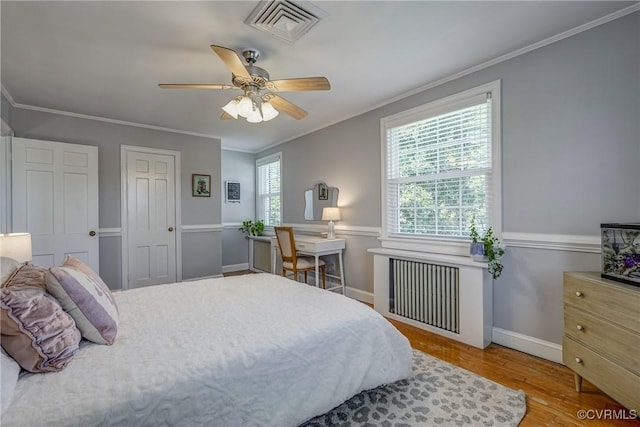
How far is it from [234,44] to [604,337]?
2998mm

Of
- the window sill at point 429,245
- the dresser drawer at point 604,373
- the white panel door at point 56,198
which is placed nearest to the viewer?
the dresser drawer at point 604,373

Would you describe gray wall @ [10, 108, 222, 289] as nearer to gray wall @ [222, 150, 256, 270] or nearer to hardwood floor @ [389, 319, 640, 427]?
gray wall @ [222, 150, 256, 270]

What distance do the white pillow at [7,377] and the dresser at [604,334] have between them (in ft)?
8.43

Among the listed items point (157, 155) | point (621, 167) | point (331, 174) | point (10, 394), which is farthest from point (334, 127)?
point (10, 394)

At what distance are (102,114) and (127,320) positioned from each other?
11.0 feet

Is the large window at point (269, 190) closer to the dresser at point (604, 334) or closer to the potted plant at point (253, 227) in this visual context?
the potted plant at point (253, 227)

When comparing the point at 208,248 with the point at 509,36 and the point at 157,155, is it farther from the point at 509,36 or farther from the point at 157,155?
the point at 509,36

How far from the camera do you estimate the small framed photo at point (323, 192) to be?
426 centimetres

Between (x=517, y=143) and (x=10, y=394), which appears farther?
(x=517, y=143)

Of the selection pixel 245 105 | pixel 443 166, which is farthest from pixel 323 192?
pixel 245 105

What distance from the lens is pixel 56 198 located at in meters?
3.48

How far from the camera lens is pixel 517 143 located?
2.41 m

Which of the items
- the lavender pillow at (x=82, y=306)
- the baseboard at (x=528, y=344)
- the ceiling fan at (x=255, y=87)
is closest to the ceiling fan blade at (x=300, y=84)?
the ceiling fan at (x=255, y=87)
